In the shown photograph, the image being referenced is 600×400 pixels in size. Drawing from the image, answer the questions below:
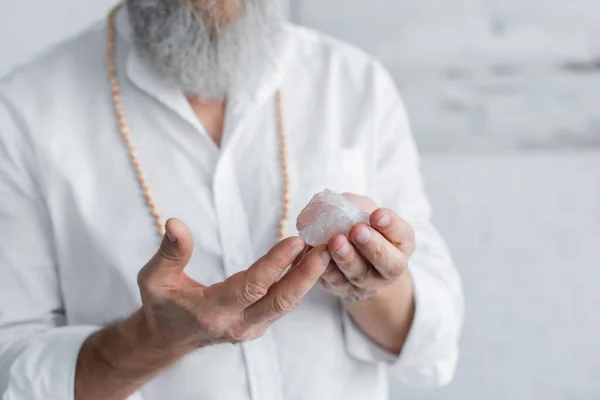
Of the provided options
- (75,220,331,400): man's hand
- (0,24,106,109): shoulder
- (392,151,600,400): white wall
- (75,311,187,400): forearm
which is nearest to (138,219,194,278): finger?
(75,220,331,400): man's hand

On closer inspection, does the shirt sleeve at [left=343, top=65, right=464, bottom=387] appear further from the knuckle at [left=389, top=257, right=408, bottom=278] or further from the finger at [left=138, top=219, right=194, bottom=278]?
the finger at [left=138, top=219, right=194, bottom=278]

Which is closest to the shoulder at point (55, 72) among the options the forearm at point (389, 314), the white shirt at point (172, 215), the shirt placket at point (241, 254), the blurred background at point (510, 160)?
the white shirt at point (172, 215)

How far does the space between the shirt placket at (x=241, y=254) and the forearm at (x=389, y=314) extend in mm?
108

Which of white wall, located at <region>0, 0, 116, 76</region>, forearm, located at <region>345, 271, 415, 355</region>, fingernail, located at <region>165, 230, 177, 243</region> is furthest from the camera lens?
white wall, located at <region>0, 0, 116, 76</region>

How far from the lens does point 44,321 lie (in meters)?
0.83

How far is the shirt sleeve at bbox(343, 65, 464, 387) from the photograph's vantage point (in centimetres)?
81

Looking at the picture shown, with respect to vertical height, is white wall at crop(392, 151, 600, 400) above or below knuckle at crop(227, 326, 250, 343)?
below

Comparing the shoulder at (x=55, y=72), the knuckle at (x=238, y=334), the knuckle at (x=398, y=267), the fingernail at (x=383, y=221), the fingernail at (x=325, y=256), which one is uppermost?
the shoulder at (x=55, y=72)

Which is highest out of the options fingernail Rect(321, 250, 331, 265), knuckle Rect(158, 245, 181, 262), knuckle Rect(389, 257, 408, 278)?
knuckle Rect(158, 245, 181, 262)

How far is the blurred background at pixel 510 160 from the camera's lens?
136 cm

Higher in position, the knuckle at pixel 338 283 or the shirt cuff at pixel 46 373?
the knuckle at pixel 338 283

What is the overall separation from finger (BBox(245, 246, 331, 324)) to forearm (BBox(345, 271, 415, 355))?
198mm

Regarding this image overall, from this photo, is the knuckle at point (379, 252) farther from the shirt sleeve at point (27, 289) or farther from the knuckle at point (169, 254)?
the shirt sleeve at point (27, 289)

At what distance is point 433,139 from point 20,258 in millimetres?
885
